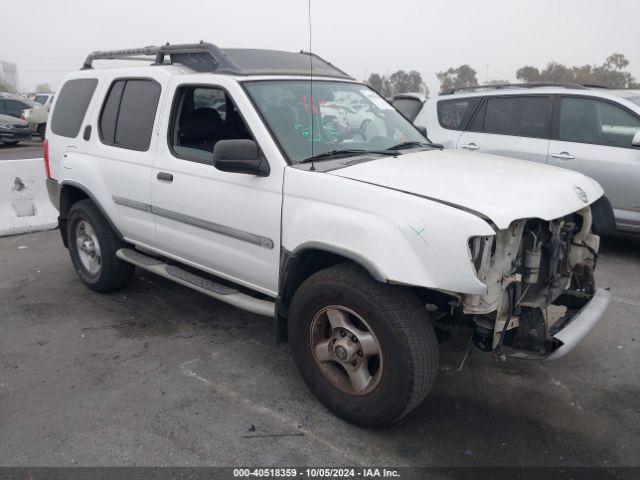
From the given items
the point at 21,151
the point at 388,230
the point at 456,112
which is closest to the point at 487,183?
the point at 388,230

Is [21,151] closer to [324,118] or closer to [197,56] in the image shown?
[197,56]

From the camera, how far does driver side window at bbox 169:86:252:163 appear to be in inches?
156

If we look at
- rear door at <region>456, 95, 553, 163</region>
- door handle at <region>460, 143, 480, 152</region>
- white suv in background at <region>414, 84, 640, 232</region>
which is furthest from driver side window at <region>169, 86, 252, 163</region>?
door handle at <region>460, 143, 480, 152</region>

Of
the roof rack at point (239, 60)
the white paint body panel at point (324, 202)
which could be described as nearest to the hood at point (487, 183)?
the white paint body panel at point (324, 202)

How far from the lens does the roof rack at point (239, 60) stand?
3.80 m

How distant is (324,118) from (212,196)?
912 millimetres

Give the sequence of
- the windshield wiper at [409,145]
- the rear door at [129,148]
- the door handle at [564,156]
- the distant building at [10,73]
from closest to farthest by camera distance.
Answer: the windshield wiper at [409,145] → the rear door at [129,148] → the door handle at [564,156] → the distant building at [10,73]

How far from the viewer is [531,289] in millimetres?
3273

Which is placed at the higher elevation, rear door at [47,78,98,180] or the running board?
rear door at [47,78,98,180]

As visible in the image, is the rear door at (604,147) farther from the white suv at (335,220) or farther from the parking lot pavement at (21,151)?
the parking lot pavement at (21,151)

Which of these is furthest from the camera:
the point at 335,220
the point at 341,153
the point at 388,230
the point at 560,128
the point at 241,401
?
the point at 560,128

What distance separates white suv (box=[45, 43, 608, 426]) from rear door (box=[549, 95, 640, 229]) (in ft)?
7.36

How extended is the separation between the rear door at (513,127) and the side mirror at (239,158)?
3.79 metres

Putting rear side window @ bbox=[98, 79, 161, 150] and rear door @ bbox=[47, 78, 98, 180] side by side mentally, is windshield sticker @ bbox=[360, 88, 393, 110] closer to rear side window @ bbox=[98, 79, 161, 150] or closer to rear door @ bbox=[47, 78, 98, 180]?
rear side window @ bbox=[98, 79, 161, 150]
